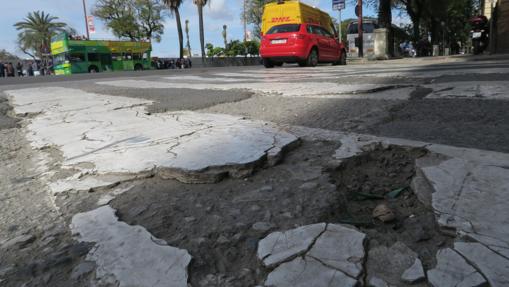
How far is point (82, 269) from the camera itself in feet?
3.28

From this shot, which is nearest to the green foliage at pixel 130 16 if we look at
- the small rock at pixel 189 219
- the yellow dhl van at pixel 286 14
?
the yellow dhl van at pixel 286 14

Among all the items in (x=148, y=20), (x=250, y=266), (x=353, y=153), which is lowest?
(x=250, y=266)

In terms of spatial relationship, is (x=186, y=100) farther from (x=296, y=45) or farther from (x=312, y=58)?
(x=312, y=58)

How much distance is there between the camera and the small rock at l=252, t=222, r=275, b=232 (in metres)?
1.13

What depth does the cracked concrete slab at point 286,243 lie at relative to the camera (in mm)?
968

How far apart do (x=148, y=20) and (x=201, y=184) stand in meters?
44.9

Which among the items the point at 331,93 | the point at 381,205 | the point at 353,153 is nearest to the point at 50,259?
the point at 381,205

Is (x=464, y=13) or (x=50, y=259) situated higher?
(x=464, y=13)

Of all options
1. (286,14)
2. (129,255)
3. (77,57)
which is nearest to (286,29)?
(286,14)

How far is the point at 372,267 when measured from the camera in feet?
2.97

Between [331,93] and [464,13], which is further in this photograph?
[464,13]

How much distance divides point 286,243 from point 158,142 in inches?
49.3

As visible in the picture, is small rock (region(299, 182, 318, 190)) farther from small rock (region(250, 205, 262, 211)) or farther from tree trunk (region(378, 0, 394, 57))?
tree trunk (region(378, 0, 394, 57))

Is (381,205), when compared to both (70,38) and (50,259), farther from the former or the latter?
(70,38)
